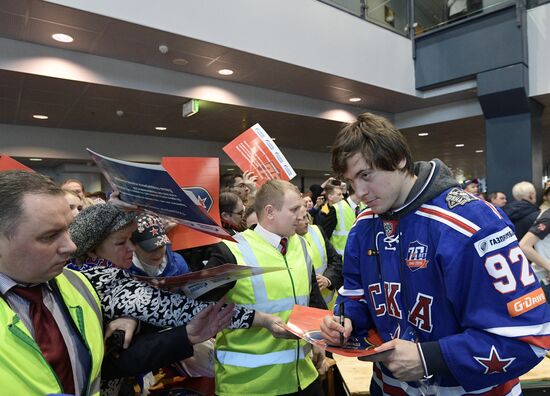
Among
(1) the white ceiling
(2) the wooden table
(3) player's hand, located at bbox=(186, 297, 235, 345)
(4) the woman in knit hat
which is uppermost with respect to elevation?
(1) the white ceiling

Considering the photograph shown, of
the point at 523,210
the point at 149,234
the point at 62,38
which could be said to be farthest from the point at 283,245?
the point at 62,38

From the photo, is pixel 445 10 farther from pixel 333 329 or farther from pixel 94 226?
pixel 94 226

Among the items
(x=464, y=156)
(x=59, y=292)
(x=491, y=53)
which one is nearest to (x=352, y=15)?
(x=491, y=53)

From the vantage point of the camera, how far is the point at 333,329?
4.14ft

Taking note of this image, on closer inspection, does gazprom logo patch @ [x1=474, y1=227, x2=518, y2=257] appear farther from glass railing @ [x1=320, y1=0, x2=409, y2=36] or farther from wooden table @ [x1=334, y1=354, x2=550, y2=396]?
glass railing @ [x1=320, y1=0, x2=409, y2=36]

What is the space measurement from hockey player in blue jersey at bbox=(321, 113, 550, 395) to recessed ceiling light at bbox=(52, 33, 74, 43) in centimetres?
436

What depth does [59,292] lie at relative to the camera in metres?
0.98

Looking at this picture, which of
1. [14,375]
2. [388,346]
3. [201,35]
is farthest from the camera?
[201,35]

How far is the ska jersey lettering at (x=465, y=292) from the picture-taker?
3.29 ft

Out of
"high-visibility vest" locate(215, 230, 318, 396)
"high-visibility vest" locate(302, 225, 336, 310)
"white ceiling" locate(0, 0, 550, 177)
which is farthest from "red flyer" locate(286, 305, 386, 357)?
"white ceiling" locate(0, 0, 550, 177)

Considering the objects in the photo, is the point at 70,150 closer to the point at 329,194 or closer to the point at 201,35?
the point at 201,35

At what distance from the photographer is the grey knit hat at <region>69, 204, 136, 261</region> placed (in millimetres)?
1309

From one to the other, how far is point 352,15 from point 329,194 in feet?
10.5

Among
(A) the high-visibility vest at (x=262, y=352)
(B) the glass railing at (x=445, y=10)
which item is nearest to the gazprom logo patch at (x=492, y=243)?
(A) the high-visibility vest at (x=262, y=352)
